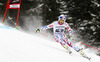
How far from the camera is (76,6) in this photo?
2383 cm

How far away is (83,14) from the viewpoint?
23.2 m

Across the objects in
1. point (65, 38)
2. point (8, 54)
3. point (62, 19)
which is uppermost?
point (62, 19)

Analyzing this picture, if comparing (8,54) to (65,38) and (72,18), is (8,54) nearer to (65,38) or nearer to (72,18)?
(65,38)

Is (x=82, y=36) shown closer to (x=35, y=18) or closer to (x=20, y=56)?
(x=35, y=18)

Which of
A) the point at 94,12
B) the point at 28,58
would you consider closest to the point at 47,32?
the point at 94,12

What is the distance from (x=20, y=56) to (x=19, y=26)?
20628 mm

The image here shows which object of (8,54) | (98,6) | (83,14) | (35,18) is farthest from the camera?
(35,18)

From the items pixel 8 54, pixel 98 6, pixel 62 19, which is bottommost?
pixel 8 54

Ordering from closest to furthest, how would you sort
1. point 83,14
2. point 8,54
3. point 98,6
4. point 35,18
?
point 8,54, point 98,6, point 83,14, point 35,18

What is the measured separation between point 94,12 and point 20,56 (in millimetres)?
18838

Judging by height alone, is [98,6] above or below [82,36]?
above

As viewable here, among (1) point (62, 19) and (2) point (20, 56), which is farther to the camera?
(1) point (62, 19)

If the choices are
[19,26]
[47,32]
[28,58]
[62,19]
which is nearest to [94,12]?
[47,32]

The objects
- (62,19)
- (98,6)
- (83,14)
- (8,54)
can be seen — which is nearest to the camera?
(8,54)
